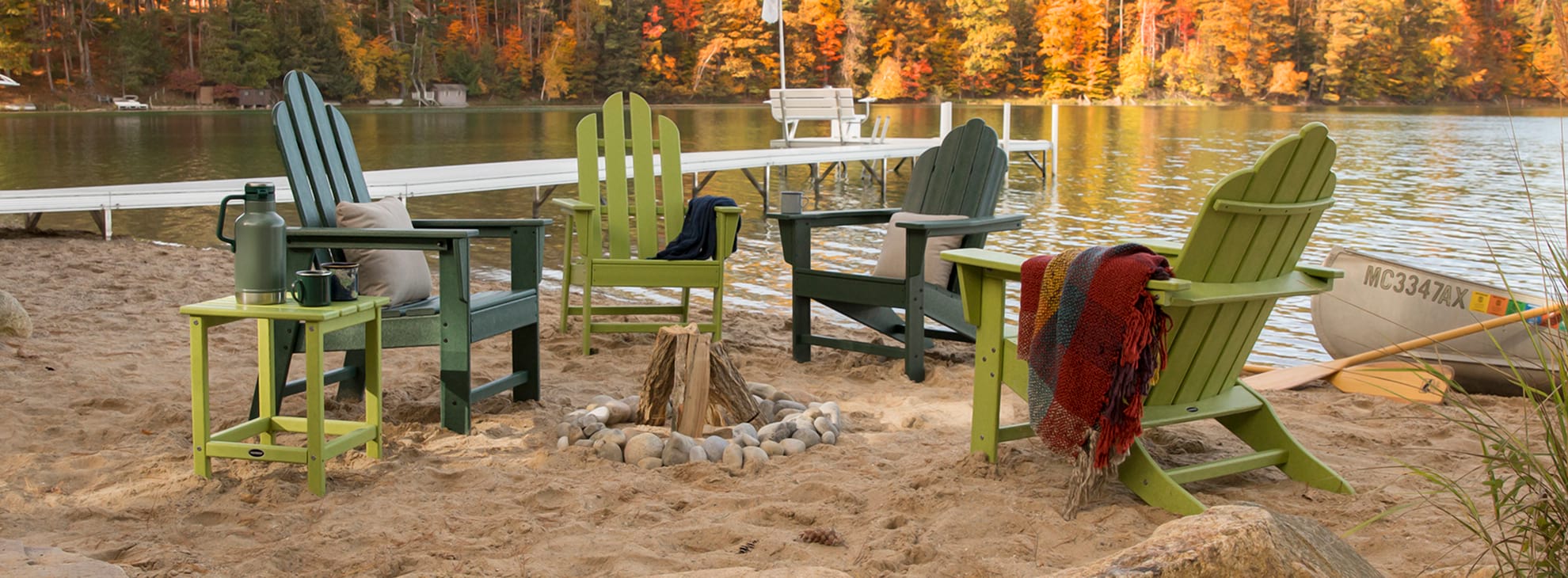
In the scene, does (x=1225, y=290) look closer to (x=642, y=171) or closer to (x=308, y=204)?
(x=308, y=204)

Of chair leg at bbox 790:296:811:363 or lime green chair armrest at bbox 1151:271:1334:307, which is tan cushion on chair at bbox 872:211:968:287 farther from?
lime green chair armrest at bbox 1151:271:1334:307

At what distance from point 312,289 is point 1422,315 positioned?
342 centimetres

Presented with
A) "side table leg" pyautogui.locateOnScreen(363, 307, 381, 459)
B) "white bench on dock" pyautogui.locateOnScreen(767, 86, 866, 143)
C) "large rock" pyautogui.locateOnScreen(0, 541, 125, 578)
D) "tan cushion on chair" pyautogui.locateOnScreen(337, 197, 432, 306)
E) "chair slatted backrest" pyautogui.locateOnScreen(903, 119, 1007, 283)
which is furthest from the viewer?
"white bench on dock" pyautogui.locateOnScreen(767, 86, 866, 143)

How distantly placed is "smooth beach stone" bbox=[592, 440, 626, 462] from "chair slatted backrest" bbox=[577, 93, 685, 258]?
164 centimetres

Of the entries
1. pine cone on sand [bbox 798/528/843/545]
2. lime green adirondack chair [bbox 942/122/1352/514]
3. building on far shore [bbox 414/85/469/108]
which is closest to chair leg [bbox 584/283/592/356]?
lime green adirondack chair [bbox 942/122/1352/514]

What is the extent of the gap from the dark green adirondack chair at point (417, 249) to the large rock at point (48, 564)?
0.85m

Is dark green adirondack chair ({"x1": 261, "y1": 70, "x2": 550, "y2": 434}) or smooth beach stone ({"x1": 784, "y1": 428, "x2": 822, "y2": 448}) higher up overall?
dark green adirondack chair ({"x1": 261, "y1": 70, "x2": 550, "y2": 434})

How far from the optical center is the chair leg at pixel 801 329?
405 centimetres

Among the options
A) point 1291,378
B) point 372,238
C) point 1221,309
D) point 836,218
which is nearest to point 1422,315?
point 1291,378

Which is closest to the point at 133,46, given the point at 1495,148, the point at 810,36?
the point at 810,36

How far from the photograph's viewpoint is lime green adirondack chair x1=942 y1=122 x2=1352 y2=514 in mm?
2283

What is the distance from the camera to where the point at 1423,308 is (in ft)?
12.5

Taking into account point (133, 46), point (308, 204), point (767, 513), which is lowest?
point (767, 513)

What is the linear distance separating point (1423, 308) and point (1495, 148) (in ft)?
67.0
